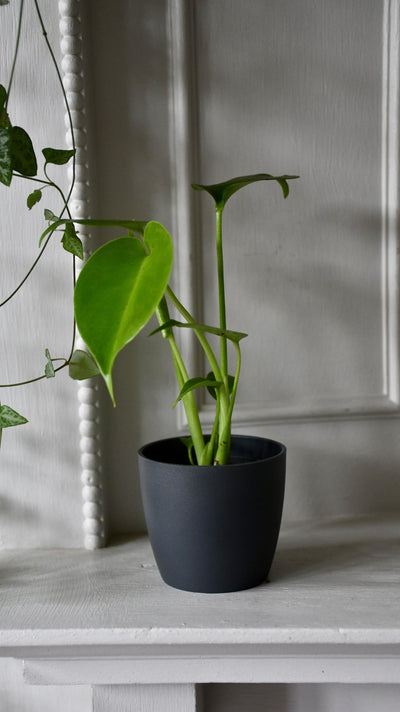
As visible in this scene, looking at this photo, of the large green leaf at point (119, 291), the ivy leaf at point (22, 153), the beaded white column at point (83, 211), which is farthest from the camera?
the beaded white column at point (83, 211)

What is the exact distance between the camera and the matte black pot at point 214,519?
0.54 m

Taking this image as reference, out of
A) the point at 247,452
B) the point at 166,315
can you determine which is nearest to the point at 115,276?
the point at 166,315

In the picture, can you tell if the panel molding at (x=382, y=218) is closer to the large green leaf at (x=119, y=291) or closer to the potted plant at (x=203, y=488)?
the potted plant at (x=203, y=488)

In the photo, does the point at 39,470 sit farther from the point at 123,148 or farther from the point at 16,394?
the point at 123,148

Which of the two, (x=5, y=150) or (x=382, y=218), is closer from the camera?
(x=5, y=150)

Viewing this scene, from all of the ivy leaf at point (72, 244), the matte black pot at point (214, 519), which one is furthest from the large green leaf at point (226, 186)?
the matte black pot at point (214, 519)

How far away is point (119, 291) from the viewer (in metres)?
0.44

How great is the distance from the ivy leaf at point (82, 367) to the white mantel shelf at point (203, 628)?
0.63ft

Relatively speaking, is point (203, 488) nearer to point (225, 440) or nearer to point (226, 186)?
point (225, 440)

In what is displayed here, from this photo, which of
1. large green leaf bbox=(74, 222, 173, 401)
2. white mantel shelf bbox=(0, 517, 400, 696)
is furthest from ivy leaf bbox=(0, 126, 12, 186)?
white mantel shelf bbox=(0, 517, 400, 696)

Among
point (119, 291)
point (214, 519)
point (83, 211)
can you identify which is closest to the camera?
point (119, 291)

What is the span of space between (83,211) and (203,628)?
0.40m

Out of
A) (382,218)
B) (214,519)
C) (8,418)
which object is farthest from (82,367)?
(382,218)

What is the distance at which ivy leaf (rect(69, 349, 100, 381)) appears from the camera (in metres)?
0.60
